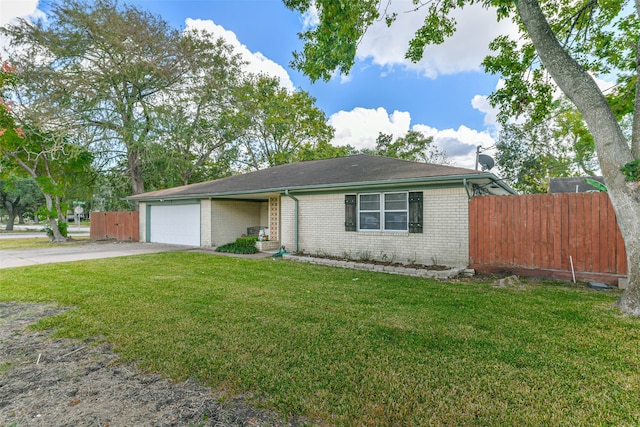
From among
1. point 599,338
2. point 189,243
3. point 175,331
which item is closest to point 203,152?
point 189,243

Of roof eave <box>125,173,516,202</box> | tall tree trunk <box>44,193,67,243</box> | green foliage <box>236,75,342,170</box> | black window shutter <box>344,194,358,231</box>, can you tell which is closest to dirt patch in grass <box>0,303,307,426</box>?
roof eave <box>125,173,516,202</box>

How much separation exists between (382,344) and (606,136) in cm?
476

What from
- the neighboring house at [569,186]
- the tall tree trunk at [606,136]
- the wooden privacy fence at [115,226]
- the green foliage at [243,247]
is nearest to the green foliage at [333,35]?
the tall tree trunk at [606,136]

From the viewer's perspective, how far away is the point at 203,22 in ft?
72.5

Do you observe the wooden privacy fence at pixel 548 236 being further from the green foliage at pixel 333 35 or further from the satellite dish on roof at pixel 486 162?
the green foliage at pixel 333 35

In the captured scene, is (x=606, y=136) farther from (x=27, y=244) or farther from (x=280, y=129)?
(x=280, y=129)

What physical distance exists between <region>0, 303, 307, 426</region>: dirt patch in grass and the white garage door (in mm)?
11508

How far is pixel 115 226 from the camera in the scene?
62.1ft

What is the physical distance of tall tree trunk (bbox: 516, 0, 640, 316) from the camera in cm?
456

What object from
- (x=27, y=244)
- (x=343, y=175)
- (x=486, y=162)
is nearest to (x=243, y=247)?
(x=343, y=175)

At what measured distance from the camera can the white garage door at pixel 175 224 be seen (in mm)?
14750

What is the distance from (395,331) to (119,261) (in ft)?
31.4

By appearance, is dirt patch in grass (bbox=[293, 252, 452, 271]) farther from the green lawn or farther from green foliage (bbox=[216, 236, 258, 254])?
the green lawn

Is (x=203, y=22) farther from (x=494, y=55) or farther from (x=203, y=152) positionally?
(x=494, y=55)
